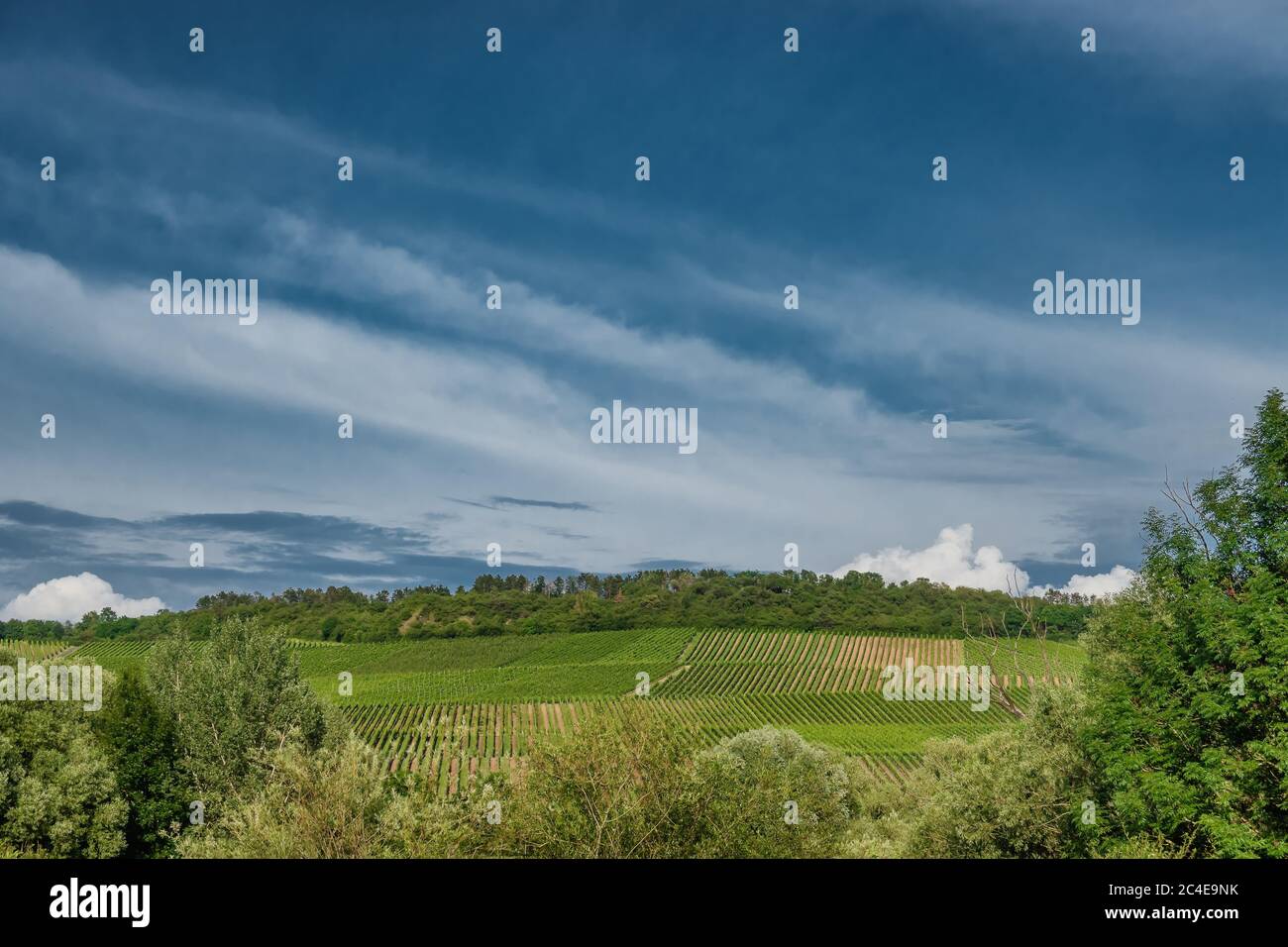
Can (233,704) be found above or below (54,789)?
above

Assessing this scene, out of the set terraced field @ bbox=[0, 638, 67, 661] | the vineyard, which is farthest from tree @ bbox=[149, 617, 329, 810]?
the vineyard

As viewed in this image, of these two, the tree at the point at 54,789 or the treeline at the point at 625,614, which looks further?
the treeline at the point at 625,614

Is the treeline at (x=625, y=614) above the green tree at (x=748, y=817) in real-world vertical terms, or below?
below

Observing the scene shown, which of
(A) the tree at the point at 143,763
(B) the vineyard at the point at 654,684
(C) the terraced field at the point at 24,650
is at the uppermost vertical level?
(C) the terraced field at the point at 24,650

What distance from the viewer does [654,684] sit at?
132 metres

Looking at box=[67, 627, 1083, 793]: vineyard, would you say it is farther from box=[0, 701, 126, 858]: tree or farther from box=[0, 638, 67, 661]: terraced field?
box=[0, 701, 126, 858]: tree

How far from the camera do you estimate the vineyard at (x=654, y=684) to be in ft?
307

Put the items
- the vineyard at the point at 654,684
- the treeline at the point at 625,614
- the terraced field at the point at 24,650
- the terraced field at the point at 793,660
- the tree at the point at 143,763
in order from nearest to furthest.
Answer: the tree at the point at 143,763 < the terraced field at the point at 24,650 < the vineyard at the point at 654,684 < the terraced field at the point at 793,660 < the treeline at the point at 625,614

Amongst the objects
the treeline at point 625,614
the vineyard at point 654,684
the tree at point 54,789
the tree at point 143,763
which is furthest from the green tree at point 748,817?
the treeline at point 625,614

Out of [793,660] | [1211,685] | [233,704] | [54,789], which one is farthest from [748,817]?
[793,660]

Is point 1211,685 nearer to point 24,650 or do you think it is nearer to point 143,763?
point 143,763

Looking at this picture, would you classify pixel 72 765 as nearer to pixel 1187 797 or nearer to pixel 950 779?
pixel 950 779

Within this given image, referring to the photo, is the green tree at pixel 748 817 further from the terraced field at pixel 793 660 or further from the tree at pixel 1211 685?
the terraced field at pixel 793 660

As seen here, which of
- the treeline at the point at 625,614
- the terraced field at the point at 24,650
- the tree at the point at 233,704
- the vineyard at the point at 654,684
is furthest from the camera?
the treeline at the point at 625,614
